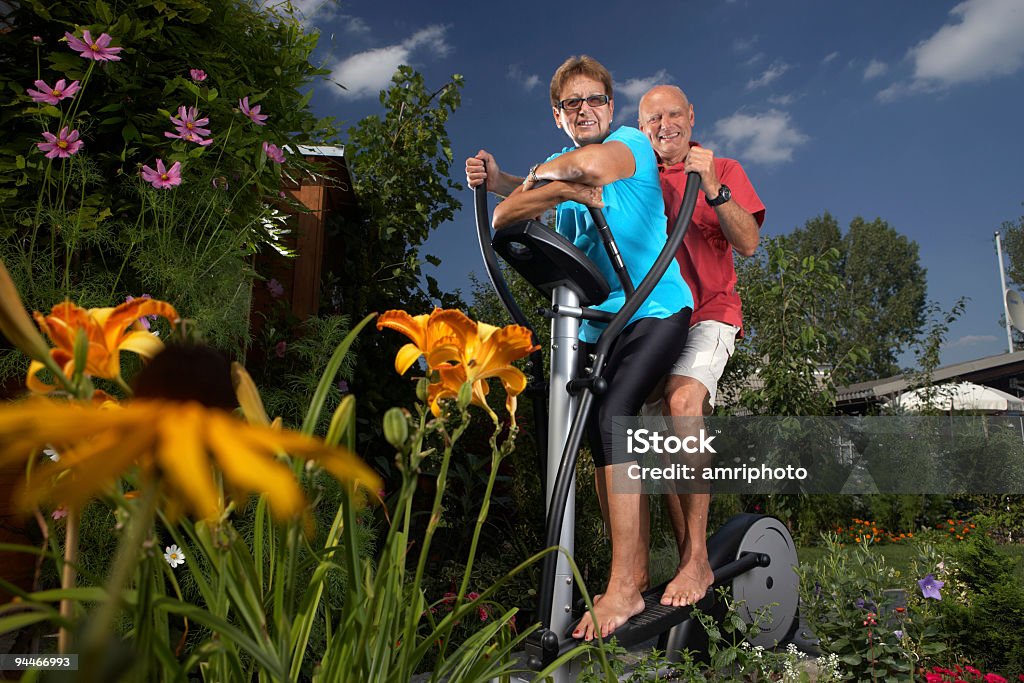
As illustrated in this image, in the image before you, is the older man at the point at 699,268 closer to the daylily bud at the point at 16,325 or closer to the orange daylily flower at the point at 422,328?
the orange daylily flower at the point at 422,328

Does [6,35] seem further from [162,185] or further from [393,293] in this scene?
[393,293]

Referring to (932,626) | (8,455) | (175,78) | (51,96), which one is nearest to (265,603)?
(8,455)

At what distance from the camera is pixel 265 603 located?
590 millimetres

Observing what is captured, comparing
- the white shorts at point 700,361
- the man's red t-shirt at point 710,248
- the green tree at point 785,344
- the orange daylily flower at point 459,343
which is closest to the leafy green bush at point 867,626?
the white shorts at point 700,361

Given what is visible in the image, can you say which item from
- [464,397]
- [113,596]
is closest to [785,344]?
[464,397]

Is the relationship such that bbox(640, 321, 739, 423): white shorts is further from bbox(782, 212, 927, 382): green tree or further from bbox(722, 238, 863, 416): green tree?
bbox(782, 212, 927, 382): green tree

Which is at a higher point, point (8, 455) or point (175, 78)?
point (175, 78)

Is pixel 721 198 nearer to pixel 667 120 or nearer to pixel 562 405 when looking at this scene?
pixel 667 120

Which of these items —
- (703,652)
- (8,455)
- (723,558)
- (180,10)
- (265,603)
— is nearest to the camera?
(8,455)

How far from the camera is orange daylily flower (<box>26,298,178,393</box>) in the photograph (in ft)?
1.53

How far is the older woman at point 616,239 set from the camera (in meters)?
2.19

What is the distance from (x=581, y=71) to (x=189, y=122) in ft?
4.39

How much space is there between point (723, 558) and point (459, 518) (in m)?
1.21

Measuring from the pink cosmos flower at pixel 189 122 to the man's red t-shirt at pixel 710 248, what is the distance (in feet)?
5.65
